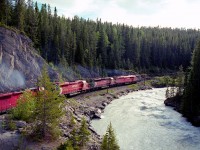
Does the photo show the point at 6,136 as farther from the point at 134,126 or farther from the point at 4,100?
the point at 134,126

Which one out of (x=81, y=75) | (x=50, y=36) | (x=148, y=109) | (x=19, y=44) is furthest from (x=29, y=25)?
(x=148, y=109)

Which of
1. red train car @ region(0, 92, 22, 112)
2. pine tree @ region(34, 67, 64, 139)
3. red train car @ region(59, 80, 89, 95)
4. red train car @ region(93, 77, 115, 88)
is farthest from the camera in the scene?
red train car @ region(93, 77, 115, 88)

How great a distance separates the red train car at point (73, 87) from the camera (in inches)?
2205

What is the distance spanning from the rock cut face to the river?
15.4 m

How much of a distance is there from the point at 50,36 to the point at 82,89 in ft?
135

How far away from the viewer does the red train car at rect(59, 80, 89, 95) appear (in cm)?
5601

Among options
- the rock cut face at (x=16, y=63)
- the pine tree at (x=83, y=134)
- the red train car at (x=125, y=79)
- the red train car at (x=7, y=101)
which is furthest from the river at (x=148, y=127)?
the red train car at (x=125, y=79)

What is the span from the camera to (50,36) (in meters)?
104

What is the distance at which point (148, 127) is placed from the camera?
4516 cm

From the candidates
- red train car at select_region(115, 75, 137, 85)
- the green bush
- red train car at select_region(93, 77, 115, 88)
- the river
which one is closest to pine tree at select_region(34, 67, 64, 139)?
the green bush

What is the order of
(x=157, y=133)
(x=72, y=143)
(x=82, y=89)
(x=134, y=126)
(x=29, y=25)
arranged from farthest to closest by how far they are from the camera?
(x=29, y=25), (x=82, y=89), (x=134, y=126), (x=157, y=133), (x=72, y=143)

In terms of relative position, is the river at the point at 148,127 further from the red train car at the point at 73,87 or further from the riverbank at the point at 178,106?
the red train car at the point at 73,87

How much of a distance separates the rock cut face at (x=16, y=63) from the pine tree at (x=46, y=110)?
2150 centimetres

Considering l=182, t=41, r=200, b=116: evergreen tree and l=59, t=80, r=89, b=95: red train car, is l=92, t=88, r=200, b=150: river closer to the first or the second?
l=182, t=41, r=200, b=116: evergreen tree
